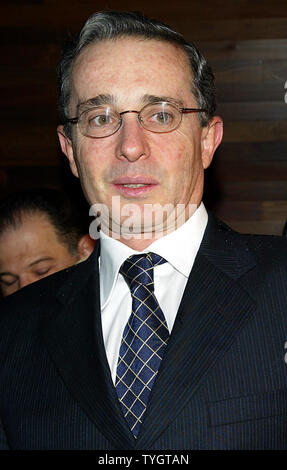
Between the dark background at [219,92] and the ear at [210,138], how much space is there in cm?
83

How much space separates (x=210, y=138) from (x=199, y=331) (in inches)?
22.3

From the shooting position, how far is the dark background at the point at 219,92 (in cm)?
268

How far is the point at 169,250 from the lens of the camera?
1709 mm

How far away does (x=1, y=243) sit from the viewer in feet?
8.61

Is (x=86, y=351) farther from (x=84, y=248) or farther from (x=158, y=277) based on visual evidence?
(x=84, y=248)

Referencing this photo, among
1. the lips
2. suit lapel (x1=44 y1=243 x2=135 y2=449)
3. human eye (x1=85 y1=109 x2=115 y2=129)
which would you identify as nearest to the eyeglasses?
human eye (x1=85 y1=109 x2=115 y2=129)

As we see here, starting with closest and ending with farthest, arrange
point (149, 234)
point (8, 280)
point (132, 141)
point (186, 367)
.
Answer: point (186, 367) < point (132, 141) < point (149, 234) < point (8, 280)

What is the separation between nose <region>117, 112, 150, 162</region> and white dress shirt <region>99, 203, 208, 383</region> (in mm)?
218

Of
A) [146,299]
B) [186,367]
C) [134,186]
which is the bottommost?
[186,367]

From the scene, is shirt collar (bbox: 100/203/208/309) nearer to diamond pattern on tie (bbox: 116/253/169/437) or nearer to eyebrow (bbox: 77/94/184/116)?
diamond pattern on tie (bbox: 116/253/169/437)

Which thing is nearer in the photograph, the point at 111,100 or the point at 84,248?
the point at 111,100

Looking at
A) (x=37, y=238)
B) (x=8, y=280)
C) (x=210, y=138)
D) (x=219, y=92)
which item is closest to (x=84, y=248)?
(x=37, y=238)
